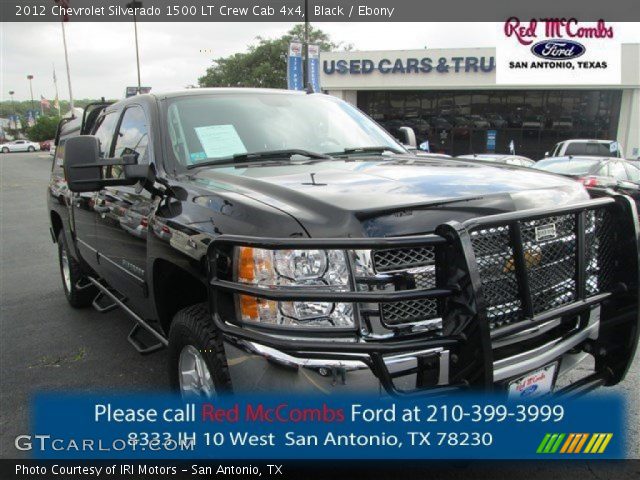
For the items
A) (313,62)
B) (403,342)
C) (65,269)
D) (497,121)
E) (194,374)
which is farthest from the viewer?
(497,121)

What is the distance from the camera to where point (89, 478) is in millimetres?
2670

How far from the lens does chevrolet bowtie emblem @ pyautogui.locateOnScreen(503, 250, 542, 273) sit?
200 centimetres

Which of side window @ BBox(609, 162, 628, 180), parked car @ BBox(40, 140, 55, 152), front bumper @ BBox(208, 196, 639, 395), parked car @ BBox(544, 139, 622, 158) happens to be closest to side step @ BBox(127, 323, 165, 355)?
front bumper @ BBox(208, 196, 639, 395)

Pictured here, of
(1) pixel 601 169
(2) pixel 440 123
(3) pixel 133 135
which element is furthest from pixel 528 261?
(2) pixel 440 123

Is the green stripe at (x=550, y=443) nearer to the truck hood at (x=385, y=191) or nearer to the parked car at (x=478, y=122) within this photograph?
the truck hood at (x=385, y=191)

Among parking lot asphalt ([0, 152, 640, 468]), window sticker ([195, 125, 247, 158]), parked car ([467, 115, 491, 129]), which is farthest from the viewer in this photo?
parked car ([467, 115, 491, 129])

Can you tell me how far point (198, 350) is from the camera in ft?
7.44

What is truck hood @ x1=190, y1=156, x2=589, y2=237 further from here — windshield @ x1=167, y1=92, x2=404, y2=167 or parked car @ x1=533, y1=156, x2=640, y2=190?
parked car @ x1=533, y1=156, x2=640, y2=190

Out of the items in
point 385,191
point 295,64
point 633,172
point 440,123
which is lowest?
point 633,172

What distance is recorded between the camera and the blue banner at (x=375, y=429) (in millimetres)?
1862

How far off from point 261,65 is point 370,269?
41.9 metres

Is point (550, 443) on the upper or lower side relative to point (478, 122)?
lower

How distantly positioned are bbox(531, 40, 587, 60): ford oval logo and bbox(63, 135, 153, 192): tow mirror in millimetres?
25201

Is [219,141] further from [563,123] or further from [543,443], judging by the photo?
[563,123]
